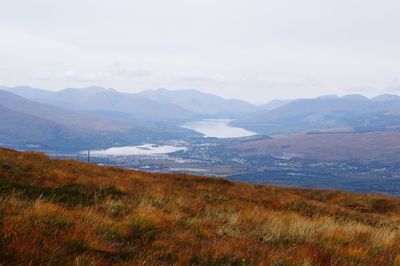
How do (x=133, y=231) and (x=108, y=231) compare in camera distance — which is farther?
(x=133, y=231)

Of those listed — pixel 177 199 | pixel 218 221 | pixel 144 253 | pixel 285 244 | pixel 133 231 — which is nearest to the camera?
pixel 144 253

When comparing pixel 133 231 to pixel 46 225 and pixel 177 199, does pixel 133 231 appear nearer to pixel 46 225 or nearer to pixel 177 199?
pixel 46 225

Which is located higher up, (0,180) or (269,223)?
(0,180)

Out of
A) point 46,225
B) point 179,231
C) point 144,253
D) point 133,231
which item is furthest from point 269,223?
point 46,225

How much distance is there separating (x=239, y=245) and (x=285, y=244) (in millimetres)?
1655

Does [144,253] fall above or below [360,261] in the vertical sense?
above

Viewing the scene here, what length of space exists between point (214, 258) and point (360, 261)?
2.85 m

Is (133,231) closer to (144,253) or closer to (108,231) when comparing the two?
(108,231)

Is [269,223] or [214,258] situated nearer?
[214,258]

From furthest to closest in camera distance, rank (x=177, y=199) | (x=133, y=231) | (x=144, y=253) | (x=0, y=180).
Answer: (x=177, y=199)
(x=0, y=180)
(x=133, y=231)
(x=144, y=253)

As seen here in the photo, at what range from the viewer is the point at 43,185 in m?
12.1

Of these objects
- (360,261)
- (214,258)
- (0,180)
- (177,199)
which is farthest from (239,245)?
(0,180)

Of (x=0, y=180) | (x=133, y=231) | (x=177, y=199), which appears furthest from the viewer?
(x=177, y=199)

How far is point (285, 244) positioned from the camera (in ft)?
27.2
